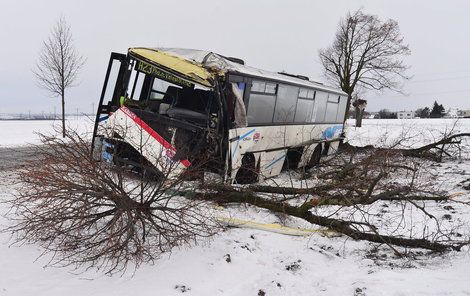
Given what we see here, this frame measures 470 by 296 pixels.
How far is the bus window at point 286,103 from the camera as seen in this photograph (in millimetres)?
10478

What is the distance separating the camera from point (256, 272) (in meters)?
4.95

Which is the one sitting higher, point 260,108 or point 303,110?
point 303,110

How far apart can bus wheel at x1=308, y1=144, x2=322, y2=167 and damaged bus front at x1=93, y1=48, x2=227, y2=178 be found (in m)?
5.47

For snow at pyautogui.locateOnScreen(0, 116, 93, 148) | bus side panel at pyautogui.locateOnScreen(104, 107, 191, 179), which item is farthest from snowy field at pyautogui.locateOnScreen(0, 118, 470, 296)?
bus side panel at pyautogui.locateOnScreen(104, 107, 191, 179)

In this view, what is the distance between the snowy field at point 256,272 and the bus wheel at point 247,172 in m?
3.21

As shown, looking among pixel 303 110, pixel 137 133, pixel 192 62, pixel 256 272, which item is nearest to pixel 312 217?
pixel 256 272

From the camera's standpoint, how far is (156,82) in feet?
30.4

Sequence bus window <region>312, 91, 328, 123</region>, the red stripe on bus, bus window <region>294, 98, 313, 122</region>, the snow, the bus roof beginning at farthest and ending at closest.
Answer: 1. bus window <region>312, 91, 328, 123</region>
2. bus window <region>294, 98, 313, 122</region>
3. the bus roof
4. the red stripe on bus
5. the snow

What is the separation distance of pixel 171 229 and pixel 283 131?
20.3 feet

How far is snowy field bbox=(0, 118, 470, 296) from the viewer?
14.1 ft

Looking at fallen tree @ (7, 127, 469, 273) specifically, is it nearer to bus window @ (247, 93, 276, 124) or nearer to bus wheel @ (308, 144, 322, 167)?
bus window @ (247, 93, 276, 124)

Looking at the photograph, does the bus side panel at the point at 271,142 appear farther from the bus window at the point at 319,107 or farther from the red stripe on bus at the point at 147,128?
the red stripe on bus at the point at 147,128

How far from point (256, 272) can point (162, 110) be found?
192 inches

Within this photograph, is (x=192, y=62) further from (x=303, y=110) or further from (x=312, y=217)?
(x=303, y=110)
